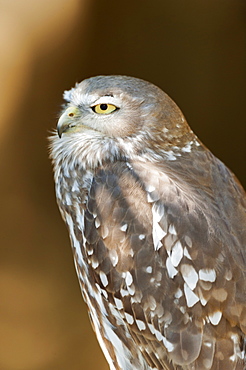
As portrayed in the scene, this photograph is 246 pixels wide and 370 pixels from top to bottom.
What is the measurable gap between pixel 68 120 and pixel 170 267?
66 cm

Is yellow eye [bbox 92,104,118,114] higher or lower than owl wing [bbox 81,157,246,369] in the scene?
higher

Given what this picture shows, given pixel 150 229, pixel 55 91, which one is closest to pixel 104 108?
pixel 150 229

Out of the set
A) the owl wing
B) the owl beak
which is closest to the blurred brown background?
the owl beak

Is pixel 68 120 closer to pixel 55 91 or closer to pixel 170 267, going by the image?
pixel 170 267

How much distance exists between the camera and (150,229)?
6.15 feet

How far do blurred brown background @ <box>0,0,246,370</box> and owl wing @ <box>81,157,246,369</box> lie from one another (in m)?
1.24

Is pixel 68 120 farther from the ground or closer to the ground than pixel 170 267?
farther from the ground

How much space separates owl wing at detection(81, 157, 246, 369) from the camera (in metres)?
1.84

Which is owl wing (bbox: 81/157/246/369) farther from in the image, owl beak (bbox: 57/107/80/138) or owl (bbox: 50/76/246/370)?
owl beak (bbox: 57/107/80/138)

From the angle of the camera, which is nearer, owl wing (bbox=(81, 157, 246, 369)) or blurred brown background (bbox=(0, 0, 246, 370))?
owl wing (bbox=(81, 157, 246, 369))

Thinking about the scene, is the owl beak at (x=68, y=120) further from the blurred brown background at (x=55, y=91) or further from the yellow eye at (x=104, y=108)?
the blurred brown background at (x=55, y=91)

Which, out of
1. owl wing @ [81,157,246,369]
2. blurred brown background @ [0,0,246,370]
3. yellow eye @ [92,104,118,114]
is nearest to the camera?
owl wing @ [81,157,246,369]

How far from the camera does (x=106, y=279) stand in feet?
6.40

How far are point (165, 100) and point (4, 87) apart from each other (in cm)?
125
